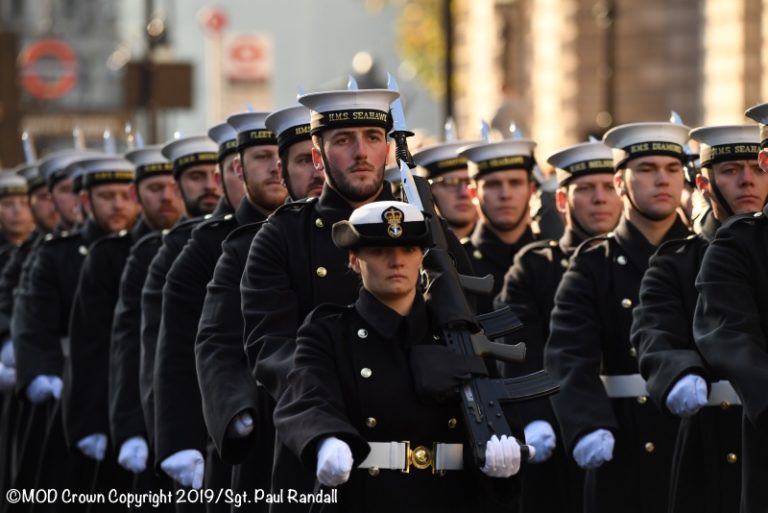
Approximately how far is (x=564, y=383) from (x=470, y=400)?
2.65m

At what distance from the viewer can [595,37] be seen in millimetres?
37594

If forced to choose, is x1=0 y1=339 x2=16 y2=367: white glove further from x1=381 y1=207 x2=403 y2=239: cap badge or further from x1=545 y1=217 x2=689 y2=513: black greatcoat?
x1=381 y1=207 x2=403 y2=239: cap badge

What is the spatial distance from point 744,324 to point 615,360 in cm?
227

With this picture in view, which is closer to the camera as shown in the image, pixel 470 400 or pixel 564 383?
pixel 470 400

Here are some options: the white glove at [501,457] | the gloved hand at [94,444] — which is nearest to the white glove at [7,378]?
the gloved hand at [94,444]

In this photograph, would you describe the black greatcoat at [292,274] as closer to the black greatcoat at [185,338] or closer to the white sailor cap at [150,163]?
the black greatcoat at [185,338]

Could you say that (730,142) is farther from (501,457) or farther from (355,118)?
(501,457)

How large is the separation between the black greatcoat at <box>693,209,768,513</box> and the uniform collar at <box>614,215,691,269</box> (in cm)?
204

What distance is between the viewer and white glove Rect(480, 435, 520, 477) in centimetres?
870

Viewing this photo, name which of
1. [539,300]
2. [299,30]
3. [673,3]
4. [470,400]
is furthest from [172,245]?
[299,30]

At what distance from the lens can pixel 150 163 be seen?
1423 centimetres

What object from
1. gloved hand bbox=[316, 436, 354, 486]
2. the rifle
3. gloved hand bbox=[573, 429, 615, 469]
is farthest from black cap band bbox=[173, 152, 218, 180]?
gloved hand bbox=[316, 436, 354, 486]

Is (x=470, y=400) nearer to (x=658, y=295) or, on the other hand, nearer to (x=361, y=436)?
(x=361, y=436)

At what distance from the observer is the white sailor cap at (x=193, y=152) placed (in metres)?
13.3
